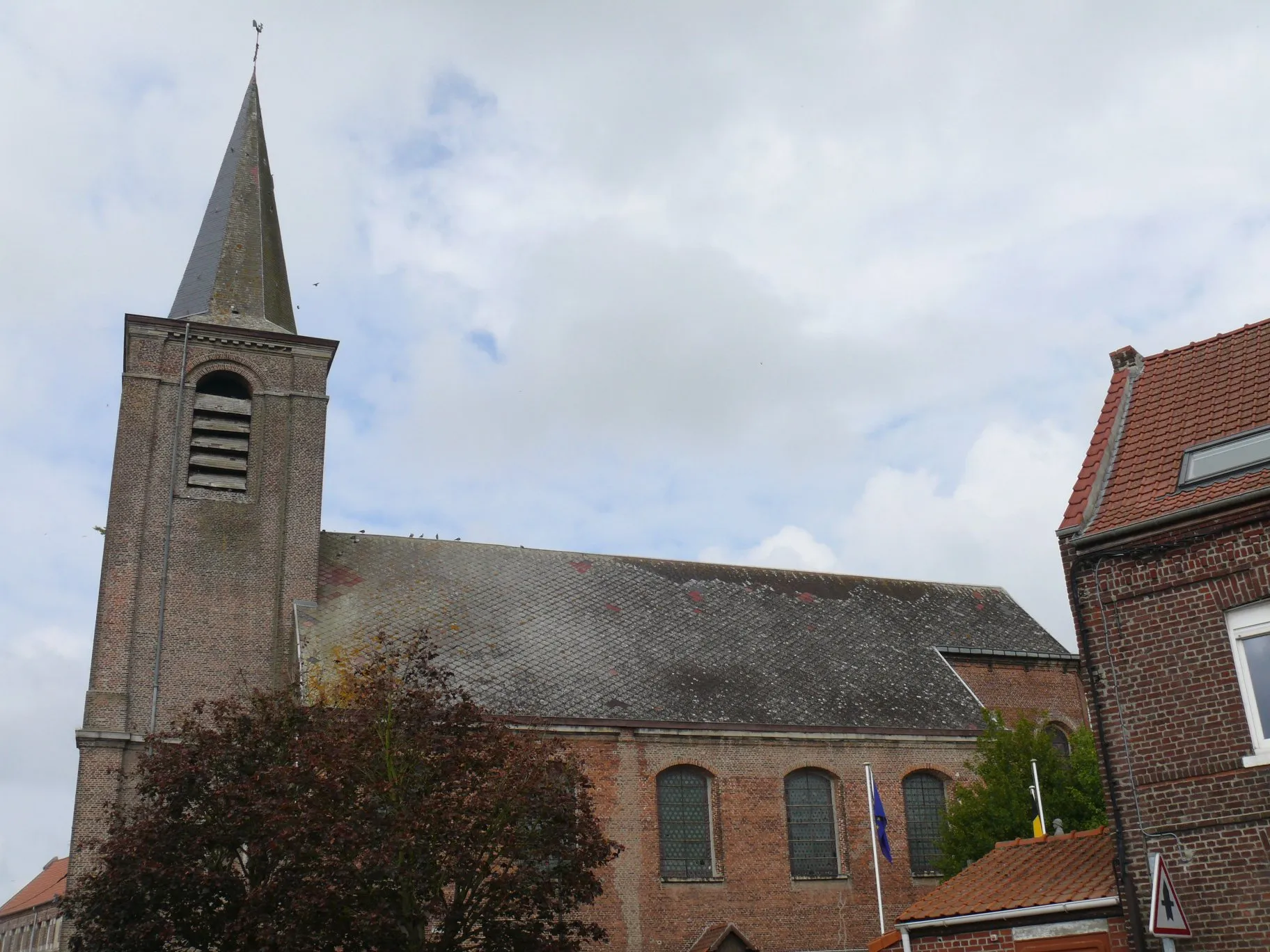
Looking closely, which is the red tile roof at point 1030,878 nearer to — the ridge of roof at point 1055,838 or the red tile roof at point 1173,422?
the ridge of roof at point 1055,838

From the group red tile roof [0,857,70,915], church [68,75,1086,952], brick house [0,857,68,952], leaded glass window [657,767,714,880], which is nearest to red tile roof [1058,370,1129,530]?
church [68,75,1086,952]

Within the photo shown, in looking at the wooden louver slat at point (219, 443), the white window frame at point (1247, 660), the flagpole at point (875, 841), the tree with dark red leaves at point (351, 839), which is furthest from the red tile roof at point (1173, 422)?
the wooden louver slat at point (219, 443)

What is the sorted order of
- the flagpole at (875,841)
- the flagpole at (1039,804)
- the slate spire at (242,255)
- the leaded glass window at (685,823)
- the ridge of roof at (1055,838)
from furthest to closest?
the slate spire at (242,255) → the leaded glass window at (685,823) → the flagpole at (875,841) → the flagpole at (1039,804) → the ridge of roof at (1055,838)

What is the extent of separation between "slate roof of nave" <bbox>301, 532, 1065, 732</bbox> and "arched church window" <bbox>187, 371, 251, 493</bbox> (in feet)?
8.73

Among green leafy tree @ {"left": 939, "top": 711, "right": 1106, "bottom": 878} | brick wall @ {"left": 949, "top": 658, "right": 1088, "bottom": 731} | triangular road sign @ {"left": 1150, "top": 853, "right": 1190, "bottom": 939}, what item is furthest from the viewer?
brick wall @ {"left": 949, "top": 658, "right": 1088, "bottom": 731}

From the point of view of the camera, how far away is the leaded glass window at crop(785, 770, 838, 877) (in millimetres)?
23562

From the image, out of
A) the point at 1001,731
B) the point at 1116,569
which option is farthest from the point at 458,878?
the point at 1001,731

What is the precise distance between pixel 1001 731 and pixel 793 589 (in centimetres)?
941

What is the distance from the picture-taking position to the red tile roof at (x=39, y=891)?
60656 mm

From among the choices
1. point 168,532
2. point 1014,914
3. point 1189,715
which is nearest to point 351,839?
point 1014,914

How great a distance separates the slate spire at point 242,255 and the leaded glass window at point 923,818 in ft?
55.5

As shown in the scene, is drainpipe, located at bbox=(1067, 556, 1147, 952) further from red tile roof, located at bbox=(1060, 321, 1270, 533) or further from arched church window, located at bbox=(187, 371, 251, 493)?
arched church window, located at bbox=(187, 371, 251, 493)

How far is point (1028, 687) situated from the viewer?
28.4m

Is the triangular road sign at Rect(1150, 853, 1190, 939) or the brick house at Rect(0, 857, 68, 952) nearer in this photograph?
the triangular road sign at Rect(1150, 853, 1190, 939)
